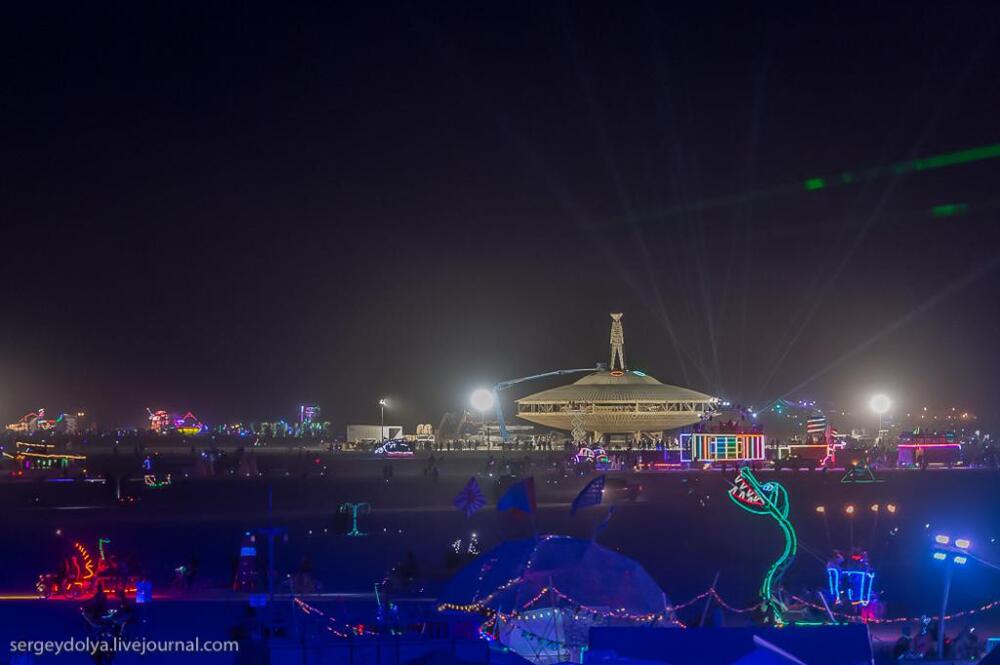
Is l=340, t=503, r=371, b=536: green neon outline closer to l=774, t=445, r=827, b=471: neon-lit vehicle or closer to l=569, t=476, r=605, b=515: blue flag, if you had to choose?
l=569, t=476, r=605, b=515: blue flag

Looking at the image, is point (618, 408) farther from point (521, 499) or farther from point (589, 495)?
point (521, 499)

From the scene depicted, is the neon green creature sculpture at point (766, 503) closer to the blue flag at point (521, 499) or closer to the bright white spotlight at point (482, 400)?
the blue flag at point (521, 499)

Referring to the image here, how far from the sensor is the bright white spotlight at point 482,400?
84.9m

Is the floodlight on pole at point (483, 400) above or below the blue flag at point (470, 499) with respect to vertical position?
above

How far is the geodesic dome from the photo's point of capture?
13.8 metres

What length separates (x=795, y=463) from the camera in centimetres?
4528

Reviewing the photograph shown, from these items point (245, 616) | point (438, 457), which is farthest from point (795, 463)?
point (245, 616)

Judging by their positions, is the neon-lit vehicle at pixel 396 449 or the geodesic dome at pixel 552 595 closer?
the geodesic dome at pixel 552 595

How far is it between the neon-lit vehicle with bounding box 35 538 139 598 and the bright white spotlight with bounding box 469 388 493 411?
217 ft

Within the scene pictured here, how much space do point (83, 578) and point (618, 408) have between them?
5074 cm

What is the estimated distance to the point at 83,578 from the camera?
58.9 feet

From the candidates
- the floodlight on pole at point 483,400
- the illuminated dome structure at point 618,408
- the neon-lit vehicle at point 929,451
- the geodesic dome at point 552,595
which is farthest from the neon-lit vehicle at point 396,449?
the geodesic dome at point 552,595

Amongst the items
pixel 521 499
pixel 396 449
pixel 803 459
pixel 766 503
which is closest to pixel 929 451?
pixel 803 459

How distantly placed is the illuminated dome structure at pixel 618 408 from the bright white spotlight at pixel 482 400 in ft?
40.5
